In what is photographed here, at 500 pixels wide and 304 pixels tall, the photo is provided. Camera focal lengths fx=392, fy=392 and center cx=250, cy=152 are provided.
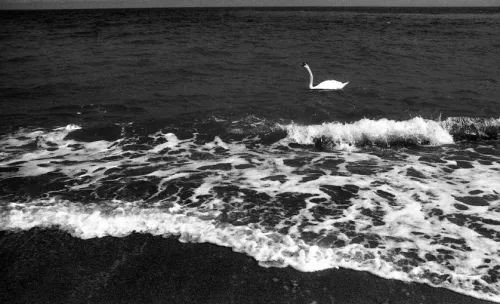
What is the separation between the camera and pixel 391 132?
892cm

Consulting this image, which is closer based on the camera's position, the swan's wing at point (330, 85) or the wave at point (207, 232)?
the wave at point (207, 232)

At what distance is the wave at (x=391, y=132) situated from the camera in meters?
8.61

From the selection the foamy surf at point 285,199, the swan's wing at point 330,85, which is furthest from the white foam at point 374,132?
the swan's wing at point 330,85

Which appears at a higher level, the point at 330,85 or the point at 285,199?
the point at 330,85

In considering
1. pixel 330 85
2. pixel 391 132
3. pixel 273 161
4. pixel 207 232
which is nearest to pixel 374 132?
pixel 391 132

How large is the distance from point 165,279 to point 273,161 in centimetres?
384

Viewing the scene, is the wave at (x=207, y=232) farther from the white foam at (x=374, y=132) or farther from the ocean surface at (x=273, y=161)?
the white foam at (x=374, y=132)

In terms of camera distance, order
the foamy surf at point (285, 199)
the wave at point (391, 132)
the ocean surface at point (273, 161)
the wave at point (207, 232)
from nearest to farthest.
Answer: the wave at point (207, 232) → the foamy surf at point (285, 199) → the ocean surface at point (273, 161) → the wave at point (391, 132)

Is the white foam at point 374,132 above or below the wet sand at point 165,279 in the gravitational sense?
above

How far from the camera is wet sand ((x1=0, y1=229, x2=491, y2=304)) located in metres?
3.74

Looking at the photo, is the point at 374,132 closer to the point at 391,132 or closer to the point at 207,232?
the point at 391,132

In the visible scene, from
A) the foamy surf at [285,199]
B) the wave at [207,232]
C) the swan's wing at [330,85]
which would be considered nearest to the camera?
the wave at [207,232]

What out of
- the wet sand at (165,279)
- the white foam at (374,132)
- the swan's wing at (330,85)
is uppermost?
the swan's wing at (330,85)

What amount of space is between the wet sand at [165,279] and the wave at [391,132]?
4.75m
